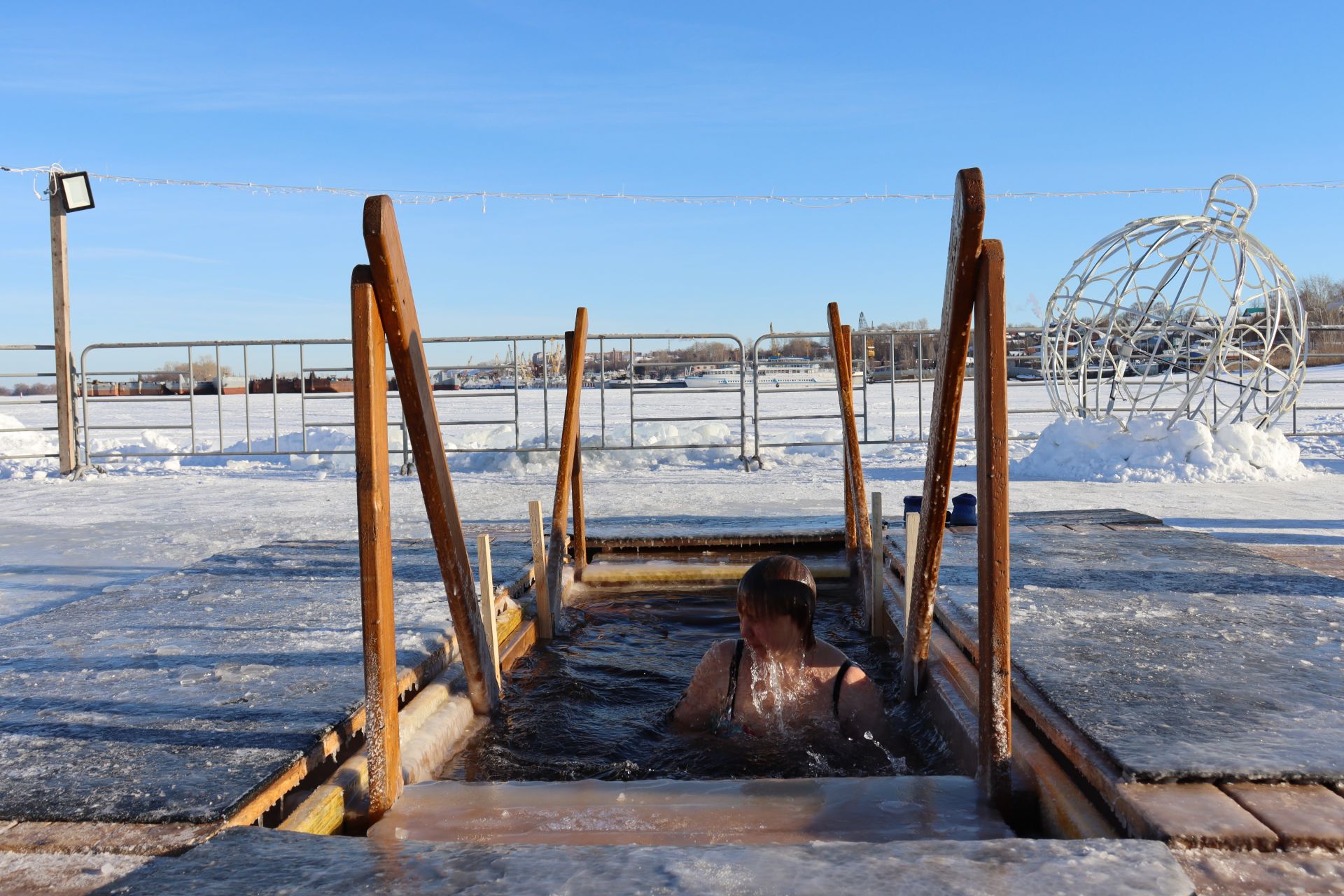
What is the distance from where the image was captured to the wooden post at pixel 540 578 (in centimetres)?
456

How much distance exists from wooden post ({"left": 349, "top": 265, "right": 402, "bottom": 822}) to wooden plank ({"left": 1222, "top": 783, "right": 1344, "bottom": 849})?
1842 mm

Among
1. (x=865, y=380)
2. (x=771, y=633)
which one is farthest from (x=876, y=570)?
(x=865, y=380)

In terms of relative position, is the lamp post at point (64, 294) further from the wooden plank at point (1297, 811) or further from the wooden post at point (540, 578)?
the wooden plank at point (1297, 811)

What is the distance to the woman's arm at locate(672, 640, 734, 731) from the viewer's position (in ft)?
11.4

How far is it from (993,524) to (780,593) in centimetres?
107

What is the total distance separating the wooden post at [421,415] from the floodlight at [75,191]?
36.9 feet


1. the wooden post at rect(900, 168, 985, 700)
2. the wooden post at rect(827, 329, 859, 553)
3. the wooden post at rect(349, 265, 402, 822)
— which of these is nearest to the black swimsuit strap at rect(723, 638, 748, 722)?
the wooden post at rect(900, 168, 985, 700)

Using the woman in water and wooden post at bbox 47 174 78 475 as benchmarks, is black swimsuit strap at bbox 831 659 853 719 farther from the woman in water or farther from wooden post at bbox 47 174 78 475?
wooden post at bbox 47 174 78 475

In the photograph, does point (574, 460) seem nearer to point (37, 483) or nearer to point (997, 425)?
point (997, 425)

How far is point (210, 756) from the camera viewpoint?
7.62 feet

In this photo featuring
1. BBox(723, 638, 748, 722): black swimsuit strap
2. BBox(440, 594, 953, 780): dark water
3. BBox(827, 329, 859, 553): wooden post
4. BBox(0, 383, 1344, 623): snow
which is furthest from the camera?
BBox(0, 383, 1344, 623): snow

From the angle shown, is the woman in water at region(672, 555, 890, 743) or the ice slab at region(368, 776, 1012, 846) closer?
the ice slab at region(368, 776, 1012, 846)

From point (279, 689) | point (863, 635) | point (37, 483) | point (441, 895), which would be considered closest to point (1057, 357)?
Result: point (863, 635)

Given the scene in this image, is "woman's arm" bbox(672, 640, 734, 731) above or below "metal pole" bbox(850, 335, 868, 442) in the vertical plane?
below
